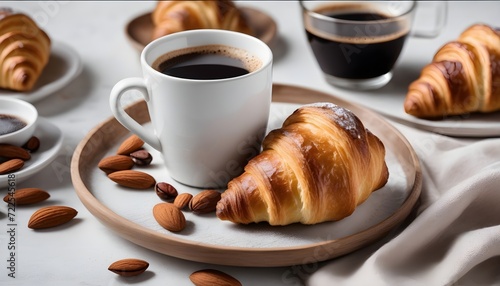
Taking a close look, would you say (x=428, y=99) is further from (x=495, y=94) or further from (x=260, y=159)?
(x=260, y=159)

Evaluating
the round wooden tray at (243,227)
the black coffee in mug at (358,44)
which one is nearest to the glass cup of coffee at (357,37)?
A: the black coffee in mug at (358,44)

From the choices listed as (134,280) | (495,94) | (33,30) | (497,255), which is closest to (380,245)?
(497,255)

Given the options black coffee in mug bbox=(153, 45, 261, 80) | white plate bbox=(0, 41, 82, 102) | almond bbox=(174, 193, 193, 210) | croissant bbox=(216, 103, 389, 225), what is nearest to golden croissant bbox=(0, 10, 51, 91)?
white plate bbox=(0, 41, 82, 102)

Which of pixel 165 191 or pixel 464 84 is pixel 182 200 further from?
pixel 464 84

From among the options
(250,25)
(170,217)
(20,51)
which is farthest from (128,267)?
(250,25)

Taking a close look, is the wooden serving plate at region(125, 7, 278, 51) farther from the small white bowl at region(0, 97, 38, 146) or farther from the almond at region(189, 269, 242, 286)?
the almond at region(189, 269, 242, 286)

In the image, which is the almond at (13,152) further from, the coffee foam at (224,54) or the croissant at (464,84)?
the croissant at (464,84)
